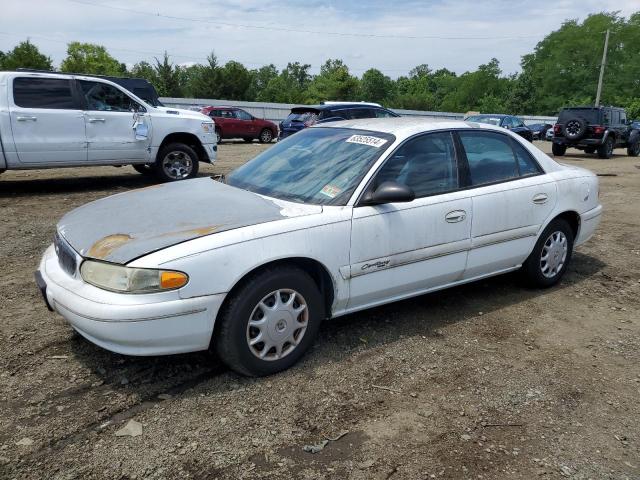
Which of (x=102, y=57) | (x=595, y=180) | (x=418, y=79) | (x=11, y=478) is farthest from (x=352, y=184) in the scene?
(x=418, y=79)

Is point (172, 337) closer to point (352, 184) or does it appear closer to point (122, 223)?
point (122, 223)

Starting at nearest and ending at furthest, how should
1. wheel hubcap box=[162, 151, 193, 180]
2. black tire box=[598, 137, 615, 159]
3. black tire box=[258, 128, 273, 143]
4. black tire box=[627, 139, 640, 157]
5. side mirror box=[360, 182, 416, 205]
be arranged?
side mirror box=[360, 182, 416, 205] < wheel hubcap box=[162, 151, 193, 180] < black tire box=[598, 137, 615, 159] < black tire box=[627, 139, 640, 157] < black tire box=[258, 128, 273, 143]

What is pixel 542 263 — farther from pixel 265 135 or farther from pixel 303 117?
pixel 265 135

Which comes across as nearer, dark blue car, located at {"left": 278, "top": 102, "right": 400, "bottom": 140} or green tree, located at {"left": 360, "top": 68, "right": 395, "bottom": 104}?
dark blue car, located at {"left": 278, "top": 102, "right": 400, "bottom": 140}

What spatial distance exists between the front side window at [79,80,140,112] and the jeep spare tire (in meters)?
14.6

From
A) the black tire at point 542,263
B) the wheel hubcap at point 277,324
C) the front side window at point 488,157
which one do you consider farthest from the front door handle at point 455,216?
the wheel hubcap at point 277,324

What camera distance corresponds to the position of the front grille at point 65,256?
3.02 m

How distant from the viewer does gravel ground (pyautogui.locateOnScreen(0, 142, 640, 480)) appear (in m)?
2.47

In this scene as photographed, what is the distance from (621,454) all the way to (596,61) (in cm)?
8578

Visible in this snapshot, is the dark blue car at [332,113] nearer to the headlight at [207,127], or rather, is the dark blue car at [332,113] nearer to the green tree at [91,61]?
the headlight at [207,127]

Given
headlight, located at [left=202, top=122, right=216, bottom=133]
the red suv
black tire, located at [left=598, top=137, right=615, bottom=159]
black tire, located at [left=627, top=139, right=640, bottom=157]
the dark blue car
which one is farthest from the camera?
the red suv

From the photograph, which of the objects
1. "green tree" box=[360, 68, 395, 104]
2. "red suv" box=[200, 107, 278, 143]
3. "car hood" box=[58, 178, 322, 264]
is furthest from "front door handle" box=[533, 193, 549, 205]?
"green tree" box=[360, 68, 395, 104]

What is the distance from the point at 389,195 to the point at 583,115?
17434mm

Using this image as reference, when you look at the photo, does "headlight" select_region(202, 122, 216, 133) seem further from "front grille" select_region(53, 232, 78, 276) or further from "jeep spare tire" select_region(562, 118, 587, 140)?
"jeep spare tire" select_region(562, 118, 587, 140)
